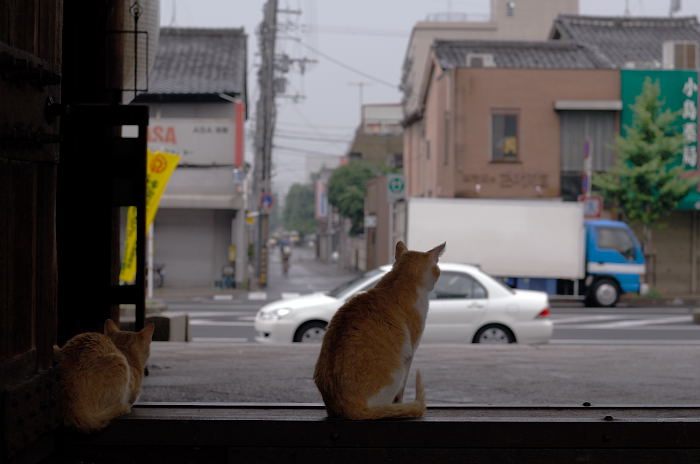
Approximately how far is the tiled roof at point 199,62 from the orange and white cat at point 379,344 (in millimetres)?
27477

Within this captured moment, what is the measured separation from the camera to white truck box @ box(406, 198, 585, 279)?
78.5ft

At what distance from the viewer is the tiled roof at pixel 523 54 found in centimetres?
3238

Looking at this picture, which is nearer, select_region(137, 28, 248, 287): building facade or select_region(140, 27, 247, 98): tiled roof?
select_region(137, 28, 248, 287): building facade

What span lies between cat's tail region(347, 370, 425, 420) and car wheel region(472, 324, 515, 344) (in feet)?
29.1

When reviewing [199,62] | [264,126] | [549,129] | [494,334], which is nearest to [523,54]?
[549,129]

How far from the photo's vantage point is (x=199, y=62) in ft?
107

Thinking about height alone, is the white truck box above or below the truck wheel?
above

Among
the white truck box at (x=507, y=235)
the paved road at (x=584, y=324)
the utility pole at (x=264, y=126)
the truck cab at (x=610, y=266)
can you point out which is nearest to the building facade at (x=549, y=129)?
the utility pole at (x=264, y=126)

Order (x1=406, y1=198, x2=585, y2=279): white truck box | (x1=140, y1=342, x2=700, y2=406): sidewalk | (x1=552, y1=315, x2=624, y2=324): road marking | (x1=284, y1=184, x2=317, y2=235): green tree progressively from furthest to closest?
Answer: 1. (x1=284, y1=184, x2=317, y2=235): green tree
2. (x1=406, y1=198, x2=585, y2=279): white truck box
3. (x1=552, y1=315, x2=624, y2=324): road marking
4. (x1=140, y1=342, x2=700, y2=406): sidewalk

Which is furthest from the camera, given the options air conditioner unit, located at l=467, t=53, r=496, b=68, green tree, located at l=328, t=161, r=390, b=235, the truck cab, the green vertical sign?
green tree, located at l=328, t=161, r=390, b=235

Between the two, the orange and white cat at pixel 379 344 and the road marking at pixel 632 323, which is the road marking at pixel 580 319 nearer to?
the road marking at pixel 632 323

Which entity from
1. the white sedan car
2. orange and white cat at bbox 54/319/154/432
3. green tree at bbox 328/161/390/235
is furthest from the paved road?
green tree at bbox 328/161/390/235

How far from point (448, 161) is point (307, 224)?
73275mm

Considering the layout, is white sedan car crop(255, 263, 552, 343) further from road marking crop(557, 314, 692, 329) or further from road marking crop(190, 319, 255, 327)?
road marking crop(557, 314, 692, 329)
